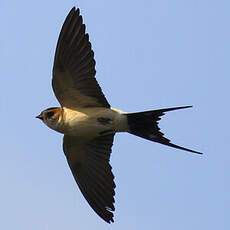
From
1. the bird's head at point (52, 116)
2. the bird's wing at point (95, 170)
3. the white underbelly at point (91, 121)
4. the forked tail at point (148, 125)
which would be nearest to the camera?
the forked tail at point (148, 125)

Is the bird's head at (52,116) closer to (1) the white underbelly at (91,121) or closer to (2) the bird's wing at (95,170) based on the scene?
(1) the white underbelly at (91,121)

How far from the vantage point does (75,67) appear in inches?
277

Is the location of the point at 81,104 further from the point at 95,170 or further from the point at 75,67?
the point at 95,170

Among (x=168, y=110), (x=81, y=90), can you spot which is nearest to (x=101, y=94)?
(x=81, y=90)

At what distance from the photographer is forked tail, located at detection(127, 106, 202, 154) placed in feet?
22.6

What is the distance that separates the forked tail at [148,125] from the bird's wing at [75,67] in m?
0.24

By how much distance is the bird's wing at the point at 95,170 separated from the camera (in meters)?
7.46

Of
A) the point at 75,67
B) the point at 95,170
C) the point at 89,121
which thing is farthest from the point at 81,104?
the point at 95,170

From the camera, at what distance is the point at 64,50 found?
23.1ft

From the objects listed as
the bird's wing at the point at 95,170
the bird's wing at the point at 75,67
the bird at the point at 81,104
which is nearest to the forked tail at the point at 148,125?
the bird at the point at 81,104

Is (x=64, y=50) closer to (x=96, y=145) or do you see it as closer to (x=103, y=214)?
(x=96, y=145)

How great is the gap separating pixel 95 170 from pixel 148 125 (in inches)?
32.6

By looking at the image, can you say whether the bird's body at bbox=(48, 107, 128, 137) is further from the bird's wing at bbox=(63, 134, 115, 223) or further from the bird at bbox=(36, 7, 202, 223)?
the bird's wing at bbox=(63, 134, 115, 223)

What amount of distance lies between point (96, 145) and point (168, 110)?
40.1 inches
